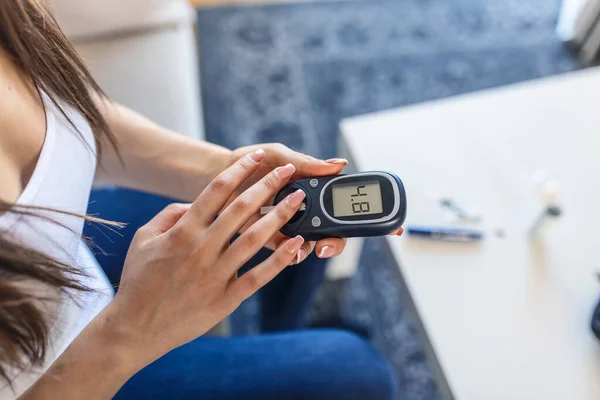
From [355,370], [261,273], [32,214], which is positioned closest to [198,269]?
[261,273]

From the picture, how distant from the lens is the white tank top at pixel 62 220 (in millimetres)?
521

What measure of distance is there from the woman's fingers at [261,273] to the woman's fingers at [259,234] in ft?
0.05

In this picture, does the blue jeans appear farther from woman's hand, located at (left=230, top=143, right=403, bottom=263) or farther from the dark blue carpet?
the dark blue carpet

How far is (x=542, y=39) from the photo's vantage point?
158cm

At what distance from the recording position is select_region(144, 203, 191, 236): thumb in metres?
0.57

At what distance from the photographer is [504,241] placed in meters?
0.76

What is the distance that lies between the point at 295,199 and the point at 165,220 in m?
0.14

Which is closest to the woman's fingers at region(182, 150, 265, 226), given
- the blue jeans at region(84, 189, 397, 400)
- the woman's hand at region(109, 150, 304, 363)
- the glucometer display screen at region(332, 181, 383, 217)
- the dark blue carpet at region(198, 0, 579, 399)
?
the woman's hand at region(109, 150, 304, 363)

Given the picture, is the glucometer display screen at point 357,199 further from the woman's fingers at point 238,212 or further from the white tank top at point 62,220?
the white tank top at point 62,220

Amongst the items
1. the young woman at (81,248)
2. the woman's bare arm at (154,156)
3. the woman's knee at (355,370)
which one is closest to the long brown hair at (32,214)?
the young woman at (81,248)

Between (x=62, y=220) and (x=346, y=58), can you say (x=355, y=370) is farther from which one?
(x=346, y=58)

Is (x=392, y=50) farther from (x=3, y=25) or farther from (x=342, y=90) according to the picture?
(x=3, y=25)

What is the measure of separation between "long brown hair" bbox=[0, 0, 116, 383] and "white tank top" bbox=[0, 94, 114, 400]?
0.06 feet

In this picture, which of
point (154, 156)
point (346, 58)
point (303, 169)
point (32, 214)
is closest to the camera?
point (32, 214)
